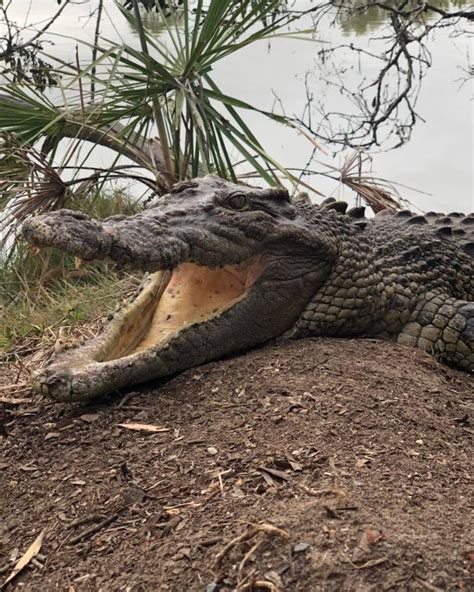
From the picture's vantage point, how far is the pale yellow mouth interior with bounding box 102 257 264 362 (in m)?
2.92

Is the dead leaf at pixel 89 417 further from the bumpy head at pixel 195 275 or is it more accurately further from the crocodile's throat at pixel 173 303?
the crocodile's throat at pixel 173 303

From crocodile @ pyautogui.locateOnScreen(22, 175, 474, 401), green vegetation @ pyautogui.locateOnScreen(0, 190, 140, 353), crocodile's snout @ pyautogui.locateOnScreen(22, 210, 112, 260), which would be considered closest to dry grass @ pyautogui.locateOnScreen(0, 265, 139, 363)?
green vegetation @ pyautogui.locateOnScreen(0, 190, 140, 353)

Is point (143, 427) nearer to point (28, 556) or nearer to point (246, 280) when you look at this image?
point (28, 556)

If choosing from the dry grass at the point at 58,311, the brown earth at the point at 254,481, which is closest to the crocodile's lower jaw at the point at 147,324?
the brown earth at the point at 254,481

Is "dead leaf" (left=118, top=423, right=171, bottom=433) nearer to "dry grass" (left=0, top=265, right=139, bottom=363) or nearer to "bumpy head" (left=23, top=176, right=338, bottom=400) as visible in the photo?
"bumpy head" (left=23, top=176, right=338, bottom=400)

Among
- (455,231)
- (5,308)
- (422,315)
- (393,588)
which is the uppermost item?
(455,231)

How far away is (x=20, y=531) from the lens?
2.11 m

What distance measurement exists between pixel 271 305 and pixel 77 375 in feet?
2.95

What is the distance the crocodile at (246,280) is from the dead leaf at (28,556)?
0.59 m

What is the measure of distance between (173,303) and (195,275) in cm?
16

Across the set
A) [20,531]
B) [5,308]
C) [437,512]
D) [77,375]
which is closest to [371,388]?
[437,512]

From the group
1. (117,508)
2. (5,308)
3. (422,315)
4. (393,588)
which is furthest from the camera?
(5,308)

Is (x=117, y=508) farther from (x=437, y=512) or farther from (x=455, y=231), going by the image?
(x=455, y=231)

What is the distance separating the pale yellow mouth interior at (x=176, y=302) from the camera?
9.58 feet
